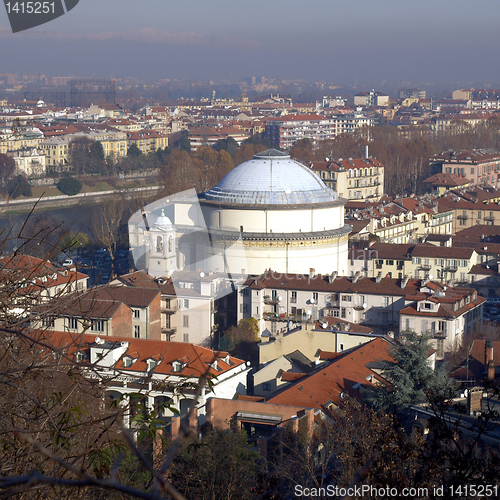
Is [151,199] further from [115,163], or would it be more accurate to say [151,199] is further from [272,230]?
[115,163]

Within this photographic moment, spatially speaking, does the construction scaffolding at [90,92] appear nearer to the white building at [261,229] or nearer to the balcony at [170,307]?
the white building at [261,229]

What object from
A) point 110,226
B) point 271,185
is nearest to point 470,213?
point 110,226

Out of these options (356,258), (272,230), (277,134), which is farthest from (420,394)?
(277,134)

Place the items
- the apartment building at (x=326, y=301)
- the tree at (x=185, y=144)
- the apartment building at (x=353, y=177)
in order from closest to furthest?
the apartment building at (x=326, y=301)
the apartment building at (x=353, y=177)
the tree at (x=185, y=144)

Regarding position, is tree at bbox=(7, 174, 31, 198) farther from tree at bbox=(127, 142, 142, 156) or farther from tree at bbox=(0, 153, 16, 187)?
tree at bbox=(127, 142, 142, 156)

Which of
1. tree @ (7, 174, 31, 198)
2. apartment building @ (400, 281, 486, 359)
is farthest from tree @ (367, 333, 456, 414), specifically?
tree @ (7, 174, 31, 198)

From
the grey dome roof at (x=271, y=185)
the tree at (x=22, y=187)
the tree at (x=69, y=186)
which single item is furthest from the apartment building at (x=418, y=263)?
the tree at (x=69, y=186)
